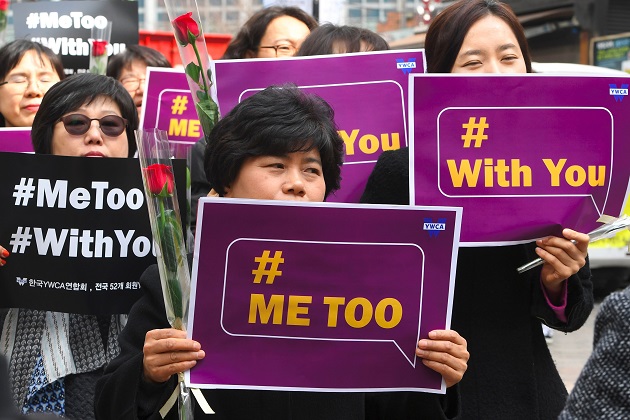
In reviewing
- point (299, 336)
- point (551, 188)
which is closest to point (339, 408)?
point (299, 336)

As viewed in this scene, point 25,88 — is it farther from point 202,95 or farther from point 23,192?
point 202,95

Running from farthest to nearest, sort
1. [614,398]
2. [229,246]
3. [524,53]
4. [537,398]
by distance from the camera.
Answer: [524,53] → [537,398] → [229,246] → [614,398]

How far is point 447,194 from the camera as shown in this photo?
3188mm

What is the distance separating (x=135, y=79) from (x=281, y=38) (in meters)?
1.30

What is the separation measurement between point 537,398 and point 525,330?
0.63 feet

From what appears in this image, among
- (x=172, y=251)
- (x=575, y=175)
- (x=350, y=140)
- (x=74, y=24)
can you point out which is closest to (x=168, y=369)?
(x=172, y=251)

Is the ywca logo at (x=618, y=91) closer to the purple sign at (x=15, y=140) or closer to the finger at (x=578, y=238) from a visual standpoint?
the finger at (x=578, y=238)

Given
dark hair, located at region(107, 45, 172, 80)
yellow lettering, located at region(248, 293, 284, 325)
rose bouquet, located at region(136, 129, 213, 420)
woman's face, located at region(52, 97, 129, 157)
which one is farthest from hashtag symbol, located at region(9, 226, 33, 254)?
dark hair, located at region(107, 45, 172, 80)

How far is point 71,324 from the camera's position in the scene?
367 centimetres

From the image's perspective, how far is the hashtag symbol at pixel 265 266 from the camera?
2.67 meters

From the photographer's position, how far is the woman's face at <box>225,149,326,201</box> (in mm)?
2770

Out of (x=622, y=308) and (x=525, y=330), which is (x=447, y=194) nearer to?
(x=525, y=330)

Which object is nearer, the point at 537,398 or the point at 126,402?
the point at 126,402

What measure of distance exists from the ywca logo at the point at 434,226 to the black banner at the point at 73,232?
3.48 ft
